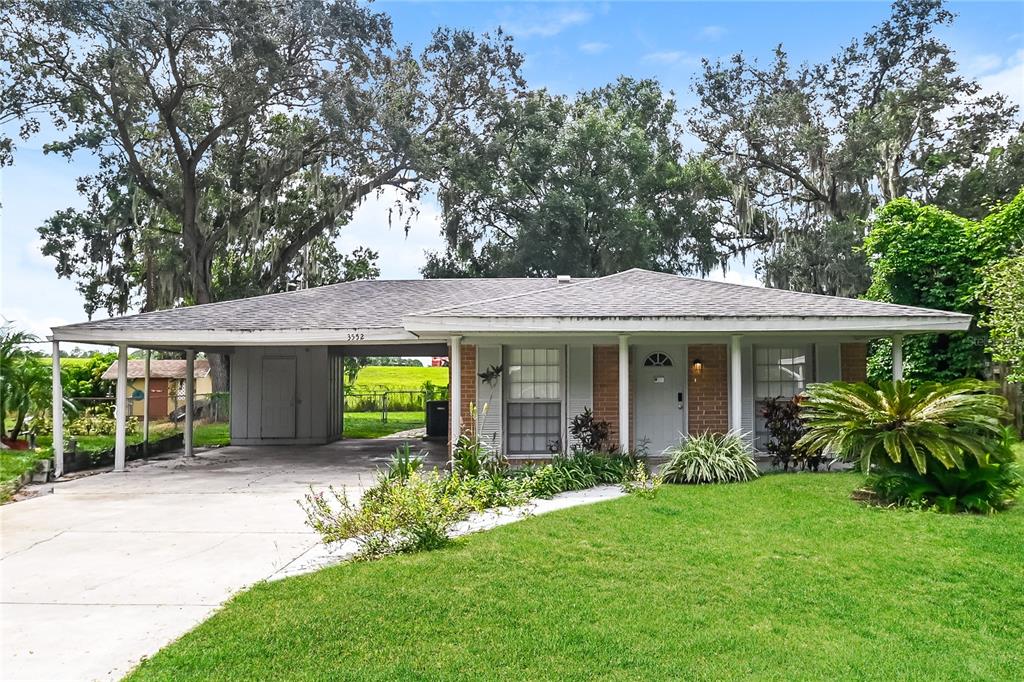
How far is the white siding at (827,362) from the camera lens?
37.1ft

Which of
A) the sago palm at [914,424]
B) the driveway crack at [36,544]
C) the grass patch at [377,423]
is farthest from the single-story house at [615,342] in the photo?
the grass patch at [377,423]

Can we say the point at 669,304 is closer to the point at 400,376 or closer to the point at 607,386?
the point at 607,386

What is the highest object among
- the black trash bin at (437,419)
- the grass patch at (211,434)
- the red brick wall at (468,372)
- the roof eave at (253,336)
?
the roof eave at (253,336)

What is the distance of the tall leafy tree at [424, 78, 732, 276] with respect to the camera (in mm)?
23547

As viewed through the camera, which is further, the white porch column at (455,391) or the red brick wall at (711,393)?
the red brick wall at (711,393)

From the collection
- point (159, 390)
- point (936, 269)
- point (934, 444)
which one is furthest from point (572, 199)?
point (934, 444)

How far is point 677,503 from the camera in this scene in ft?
25.7

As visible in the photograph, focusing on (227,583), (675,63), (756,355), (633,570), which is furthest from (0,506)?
(675,63)

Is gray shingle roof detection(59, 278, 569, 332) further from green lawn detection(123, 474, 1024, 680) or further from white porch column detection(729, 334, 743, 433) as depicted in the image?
green lawn detection(123, 474, 1024, 680)

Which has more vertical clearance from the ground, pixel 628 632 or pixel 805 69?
pixel 805 69

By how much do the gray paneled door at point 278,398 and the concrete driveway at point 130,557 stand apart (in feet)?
15.3

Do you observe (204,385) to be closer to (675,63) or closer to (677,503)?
(675,63)

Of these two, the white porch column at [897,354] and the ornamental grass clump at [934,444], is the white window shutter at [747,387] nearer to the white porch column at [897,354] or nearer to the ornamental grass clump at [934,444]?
the white porch column at [897,354]

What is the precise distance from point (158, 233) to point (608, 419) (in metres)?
18.9
